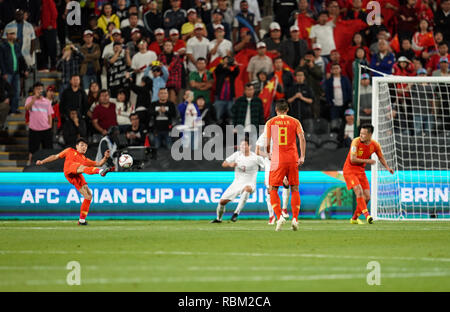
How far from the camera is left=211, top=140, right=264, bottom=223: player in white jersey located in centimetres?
1731

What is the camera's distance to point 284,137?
1366cm

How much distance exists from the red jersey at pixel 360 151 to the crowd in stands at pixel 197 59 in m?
4.10

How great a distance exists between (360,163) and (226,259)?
24.2 ft

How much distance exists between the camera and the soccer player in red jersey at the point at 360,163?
52.8ft

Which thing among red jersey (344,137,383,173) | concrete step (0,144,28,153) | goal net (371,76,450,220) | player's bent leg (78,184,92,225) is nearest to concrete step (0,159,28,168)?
concrete step (0,144,28,153)

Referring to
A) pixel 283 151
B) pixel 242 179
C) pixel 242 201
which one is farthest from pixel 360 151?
pixel 283 151

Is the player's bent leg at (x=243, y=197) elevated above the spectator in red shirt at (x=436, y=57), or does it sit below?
below

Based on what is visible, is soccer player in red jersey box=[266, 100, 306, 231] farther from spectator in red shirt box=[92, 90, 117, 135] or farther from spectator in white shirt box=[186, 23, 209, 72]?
spectator in white shirt box=[186, 23, 209, 72]

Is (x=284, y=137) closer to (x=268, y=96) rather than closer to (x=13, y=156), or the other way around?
(x=268, y=96)

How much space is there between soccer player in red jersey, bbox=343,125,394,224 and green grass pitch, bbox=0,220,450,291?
6.24 feet

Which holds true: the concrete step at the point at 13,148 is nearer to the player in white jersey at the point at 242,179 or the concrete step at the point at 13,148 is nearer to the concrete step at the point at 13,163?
the concrete step at the point at 13,163

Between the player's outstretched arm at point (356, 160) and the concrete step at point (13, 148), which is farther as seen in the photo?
the concrete step at point (13, 148)


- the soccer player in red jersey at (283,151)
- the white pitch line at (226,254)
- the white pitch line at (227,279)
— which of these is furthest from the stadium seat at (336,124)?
the white pitch line at (227,279)

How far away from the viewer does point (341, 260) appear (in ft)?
30.6
